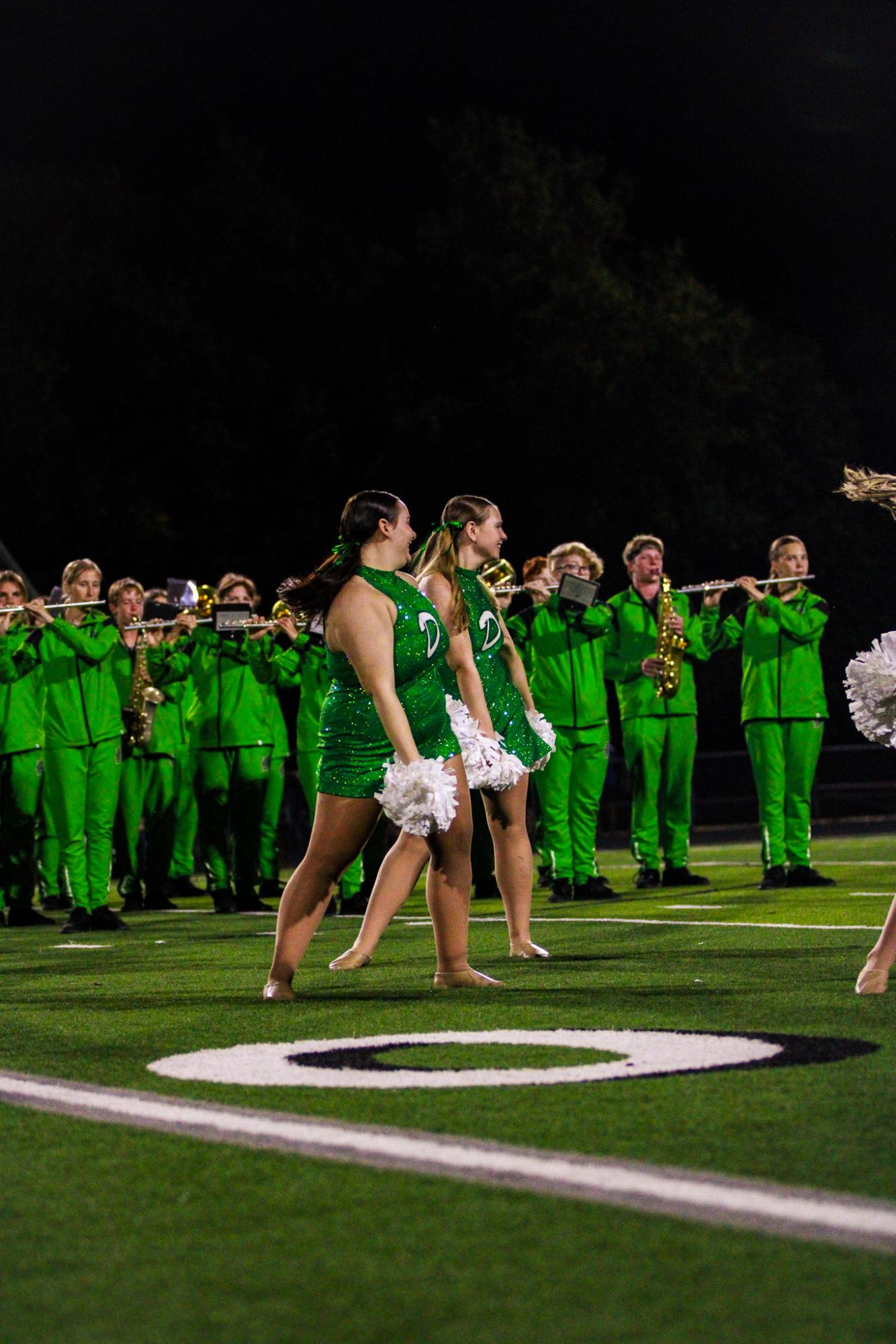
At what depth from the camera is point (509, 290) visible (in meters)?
33.0

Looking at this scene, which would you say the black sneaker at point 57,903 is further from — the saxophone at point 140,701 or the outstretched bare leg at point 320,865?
the outstretched bare leg at point 320,865

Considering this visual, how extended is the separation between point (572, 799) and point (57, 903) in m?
4.44

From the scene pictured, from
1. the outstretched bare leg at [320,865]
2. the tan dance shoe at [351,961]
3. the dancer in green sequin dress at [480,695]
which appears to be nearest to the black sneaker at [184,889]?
the dancer in green sequin dress at [480,695]

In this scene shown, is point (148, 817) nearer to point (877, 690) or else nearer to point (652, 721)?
point (652, 721)

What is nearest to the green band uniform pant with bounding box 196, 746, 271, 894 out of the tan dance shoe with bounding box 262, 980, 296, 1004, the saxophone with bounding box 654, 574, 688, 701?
the saxophone with bounding box 654, 574, 688, 701

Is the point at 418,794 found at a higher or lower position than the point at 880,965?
higher

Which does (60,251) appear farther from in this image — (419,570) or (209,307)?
(419,570)

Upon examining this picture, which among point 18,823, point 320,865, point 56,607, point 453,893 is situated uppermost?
point 56,607

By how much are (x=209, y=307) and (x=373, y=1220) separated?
1197 inches

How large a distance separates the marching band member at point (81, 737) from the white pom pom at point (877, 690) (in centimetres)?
643

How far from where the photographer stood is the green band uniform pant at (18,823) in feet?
43.8

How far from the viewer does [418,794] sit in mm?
7055

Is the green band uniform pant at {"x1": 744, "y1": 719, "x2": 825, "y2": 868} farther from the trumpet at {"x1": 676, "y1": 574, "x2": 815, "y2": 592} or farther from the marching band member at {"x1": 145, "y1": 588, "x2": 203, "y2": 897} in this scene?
the marching band member at {"x1": 145, "y1": 588, "x2": 203, "y2": 897}

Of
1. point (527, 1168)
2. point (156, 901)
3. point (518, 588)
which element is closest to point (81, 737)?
point (156, 901)
